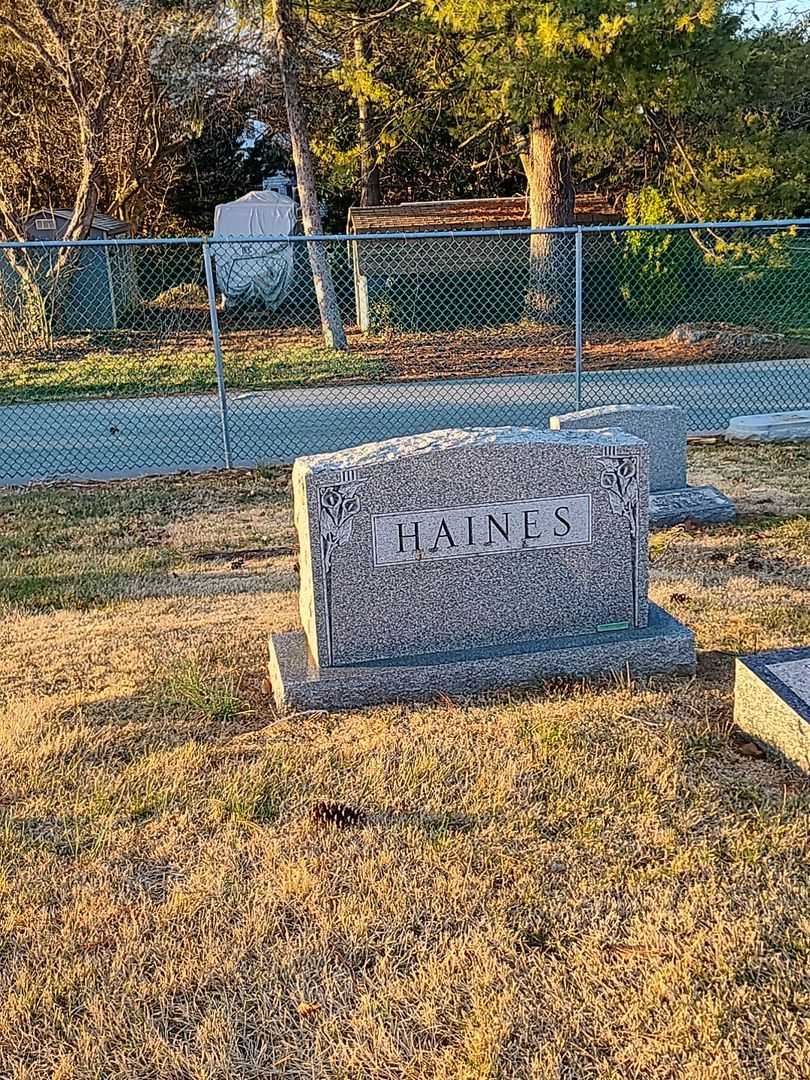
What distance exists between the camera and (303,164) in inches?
591

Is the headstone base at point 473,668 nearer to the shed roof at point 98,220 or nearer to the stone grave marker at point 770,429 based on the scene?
the stone grave marker at point 770,429

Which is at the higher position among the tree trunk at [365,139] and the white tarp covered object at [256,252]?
the tree trunk at [365,139]

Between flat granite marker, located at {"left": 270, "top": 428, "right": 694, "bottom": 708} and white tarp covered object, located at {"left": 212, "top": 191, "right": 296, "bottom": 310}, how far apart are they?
1595cm

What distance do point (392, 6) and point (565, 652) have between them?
1361cm

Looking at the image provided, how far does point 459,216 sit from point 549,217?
3181 millimetres

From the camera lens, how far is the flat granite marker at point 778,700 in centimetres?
325

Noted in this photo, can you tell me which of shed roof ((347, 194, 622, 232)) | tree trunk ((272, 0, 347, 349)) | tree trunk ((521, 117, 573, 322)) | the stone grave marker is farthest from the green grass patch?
the stone grave marker

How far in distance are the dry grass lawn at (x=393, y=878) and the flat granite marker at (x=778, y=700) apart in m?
0.07

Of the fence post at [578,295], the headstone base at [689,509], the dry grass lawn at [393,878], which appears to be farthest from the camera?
the fence post at [578,295]

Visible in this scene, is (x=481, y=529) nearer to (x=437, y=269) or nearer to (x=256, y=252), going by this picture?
(x=437, y=269)

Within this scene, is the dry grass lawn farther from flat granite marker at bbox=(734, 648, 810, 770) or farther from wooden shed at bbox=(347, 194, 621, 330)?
wooden shed at bbox=(347, 194, 621, 330)

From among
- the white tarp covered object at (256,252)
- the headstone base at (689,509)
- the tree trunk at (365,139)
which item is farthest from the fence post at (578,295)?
the white tarp covered object at (256,252)

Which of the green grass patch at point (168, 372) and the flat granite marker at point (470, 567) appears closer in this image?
the flat granite marker at point (470, 567)

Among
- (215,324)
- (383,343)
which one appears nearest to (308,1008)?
(215,324)
